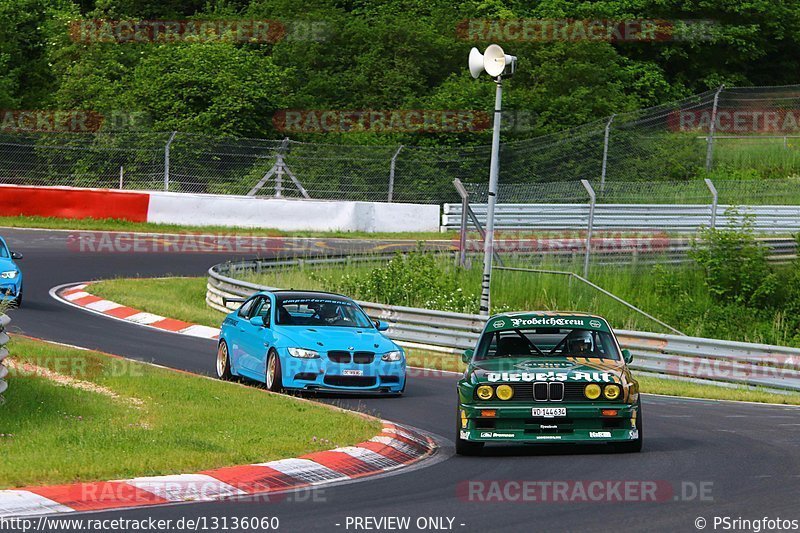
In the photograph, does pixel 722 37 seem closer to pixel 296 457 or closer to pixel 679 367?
pixel 679 367

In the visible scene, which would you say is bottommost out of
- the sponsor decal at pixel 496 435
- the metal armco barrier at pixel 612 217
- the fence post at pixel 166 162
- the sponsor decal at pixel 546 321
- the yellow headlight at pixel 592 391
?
the sponsor decal at pixel 496 435

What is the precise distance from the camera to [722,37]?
162 ft

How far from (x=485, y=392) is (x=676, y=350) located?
805 centimetres

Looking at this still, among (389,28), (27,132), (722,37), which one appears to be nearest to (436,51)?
(389,28)

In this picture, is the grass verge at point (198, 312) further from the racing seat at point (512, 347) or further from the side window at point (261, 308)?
the racing seat at point (512, 347)

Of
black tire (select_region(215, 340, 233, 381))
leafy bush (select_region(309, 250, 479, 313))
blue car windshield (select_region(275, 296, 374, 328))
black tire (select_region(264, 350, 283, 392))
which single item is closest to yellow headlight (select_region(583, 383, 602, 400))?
black tire (select_region(264, 350, 283, 392))

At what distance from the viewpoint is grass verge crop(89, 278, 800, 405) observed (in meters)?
18.1

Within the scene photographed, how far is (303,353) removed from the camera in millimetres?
15930

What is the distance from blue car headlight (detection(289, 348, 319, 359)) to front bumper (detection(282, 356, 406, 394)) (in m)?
0.04

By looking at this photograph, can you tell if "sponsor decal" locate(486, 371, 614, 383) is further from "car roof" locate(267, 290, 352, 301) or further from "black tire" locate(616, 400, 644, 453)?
"car roof" locate(267, 290, 352, 301)

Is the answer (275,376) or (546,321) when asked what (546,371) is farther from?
(275,376)

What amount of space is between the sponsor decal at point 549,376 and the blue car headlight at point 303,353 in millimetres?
4237

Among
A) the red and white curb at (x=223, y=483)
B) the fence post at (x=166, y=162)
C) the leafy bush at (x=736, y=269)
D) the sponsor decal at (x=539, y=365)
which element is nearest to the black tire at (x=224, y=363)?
the red and white curb at (x=223, y=483)

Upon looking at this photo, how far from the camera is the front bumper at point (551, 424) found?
469 inches
